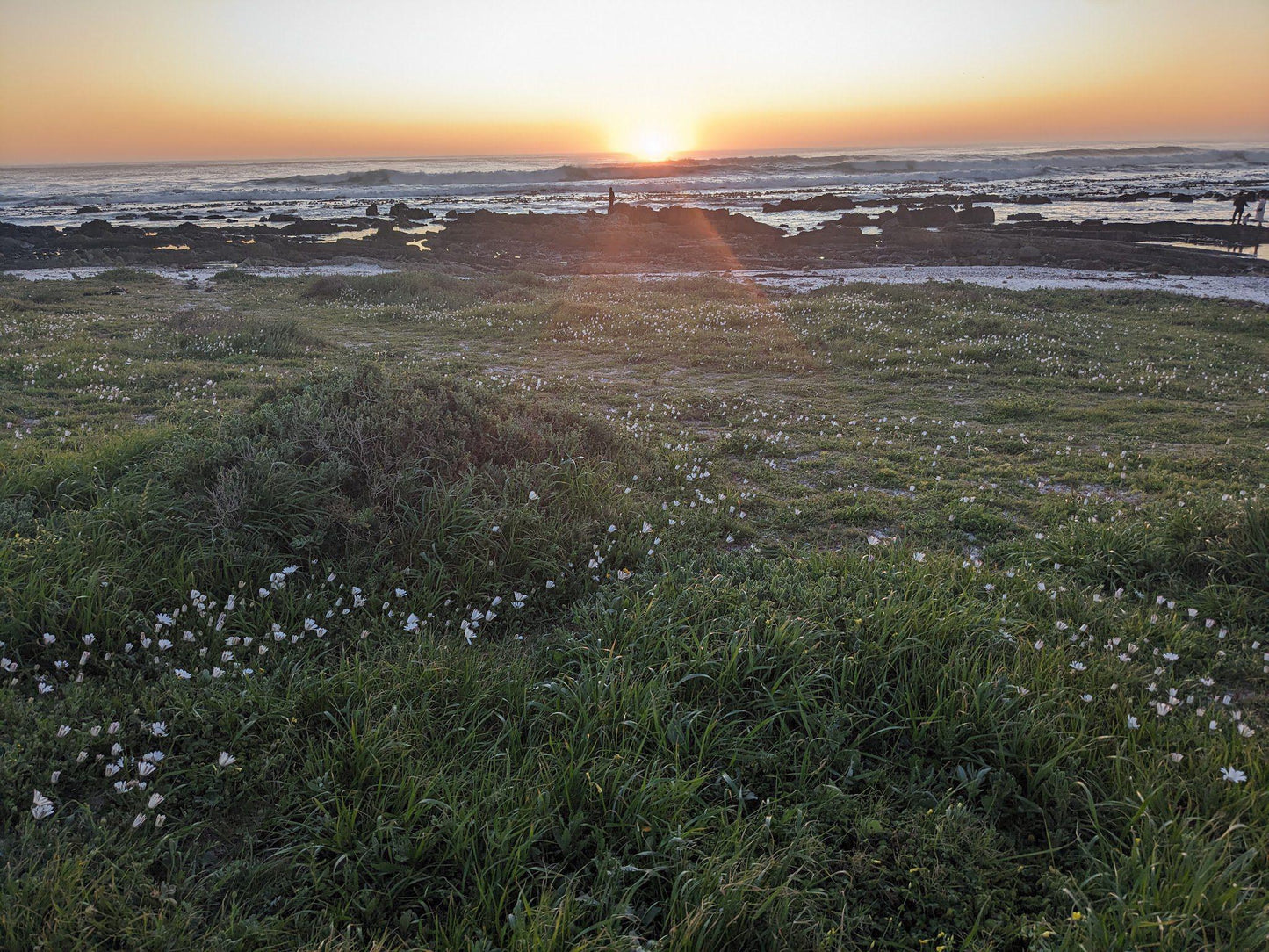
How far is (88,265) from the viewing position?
2761 cm

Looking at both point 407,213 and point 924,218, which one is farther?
point 407,213

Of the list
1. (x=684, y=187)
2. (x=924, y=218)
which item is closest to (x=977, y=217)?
(x=924, y=218)

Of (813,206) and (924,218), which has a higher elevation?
(813,206)

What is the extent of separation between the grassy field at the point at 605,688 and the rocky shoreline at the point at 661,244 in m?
25.5

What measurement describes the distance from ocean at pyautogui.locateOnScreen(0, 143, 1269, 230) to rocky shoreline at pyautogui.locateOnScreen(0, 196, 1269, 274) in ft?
24.2

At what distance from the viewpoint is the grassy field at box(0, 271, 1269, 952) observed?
2615mm

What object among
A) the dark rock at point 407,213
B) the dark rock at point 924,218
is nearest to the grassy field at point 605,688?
the dark rock at point 924,218

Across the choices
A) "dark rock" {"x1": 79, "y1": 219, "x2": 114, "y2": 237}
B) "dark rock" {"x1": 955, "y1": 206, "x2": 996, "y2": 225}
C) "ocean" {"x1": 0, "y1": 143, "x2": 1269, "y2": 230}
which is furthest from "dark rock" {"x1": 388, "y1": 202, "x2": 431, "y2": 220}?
"dark rock" {"x1": 955, "y1": 206, "x2": 996, "y2": 225}

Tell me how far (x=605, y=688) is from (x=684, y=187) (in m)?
89.6

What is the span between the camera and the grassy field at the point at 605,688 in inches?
103

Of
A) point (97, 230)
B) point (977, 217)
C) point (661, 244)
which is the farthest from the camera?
point (977, 217)

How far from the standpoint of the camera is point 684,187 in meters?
85.2

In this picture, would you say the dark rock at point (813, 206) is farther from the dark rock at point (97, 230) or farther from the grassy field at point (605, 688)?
the grassy field at point (605, 688)

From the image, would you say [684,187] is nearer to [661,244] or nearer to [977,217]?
[977,217]
